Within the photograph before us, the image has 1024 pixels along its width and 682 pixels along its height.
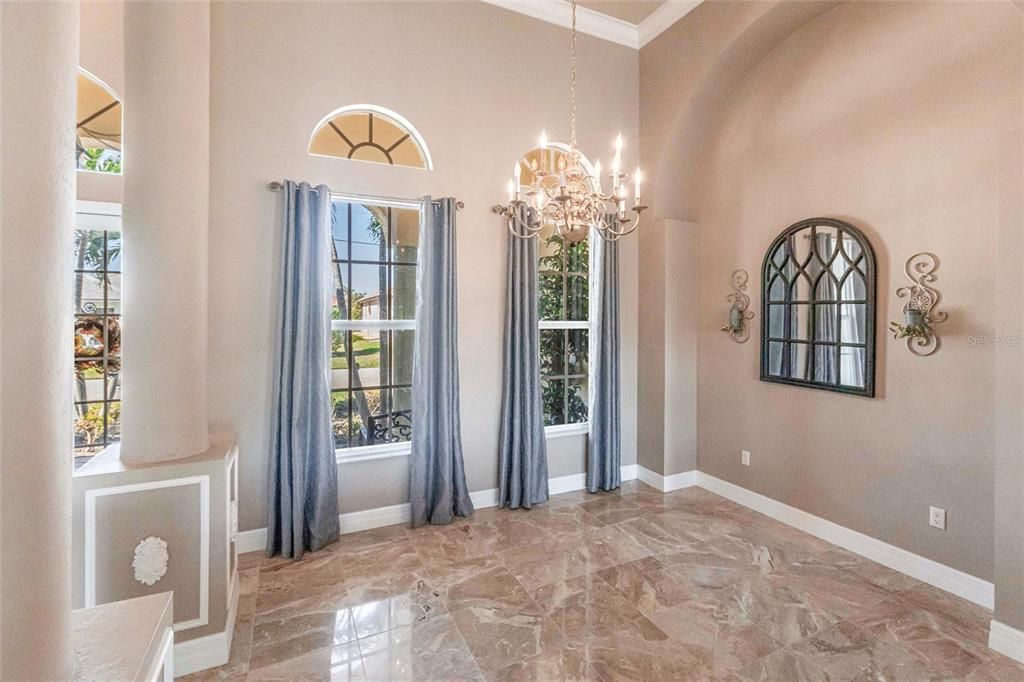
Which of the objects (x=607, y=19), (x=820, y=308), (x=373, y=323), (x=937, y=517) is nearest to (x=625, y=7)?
(x=607, y=19)

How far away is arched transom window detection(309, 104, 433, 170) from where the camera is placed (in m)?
3.42

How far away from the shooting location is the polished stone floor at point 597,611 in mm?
2150

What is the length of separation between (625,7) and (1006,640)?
4.88 m

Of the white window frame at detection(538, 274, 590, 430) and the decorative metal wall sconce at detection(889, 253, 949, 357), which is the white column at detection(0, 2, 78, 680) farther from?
the decorative metal wall sconce at detection(889, 253, 949, 357)

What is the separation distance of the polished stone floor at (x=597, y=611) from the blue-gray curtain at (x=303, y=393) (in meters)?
0.26

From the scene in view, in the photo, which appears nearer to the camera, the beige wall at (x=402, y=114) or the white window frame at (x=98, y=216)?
the white window frame at (x=98, y=216)

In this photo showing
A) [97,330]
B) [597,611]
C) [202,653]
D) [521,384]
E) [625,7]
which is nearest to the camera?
[202,653]

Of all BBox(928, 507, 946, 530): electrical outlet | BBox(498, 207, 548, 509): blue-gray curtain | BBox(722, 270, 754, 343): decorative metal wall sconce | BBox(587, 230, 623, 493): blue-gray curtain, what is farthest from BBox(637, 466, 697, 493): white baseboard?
BBox(928, 507, 946, 530): electrical outlet

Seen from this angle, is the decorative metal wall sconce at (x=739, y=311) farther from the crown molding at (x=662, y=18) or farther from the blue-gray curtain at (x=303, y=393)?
the blue-gray curtain at (x=303, y=393)

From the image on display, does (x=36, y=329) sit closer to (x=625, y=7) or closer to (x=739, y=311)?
(x=739, y=311)

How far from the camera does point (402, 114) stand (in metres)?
3.56

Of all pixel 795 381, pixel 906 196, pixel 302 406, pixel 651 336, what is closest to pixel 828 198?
pixel 906 196

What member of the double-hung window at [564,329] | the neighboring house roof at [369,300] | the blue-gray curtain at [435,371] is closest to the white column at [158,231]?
the neighboring house roof at [369,300]

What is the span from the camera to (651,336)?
4.43 metres
